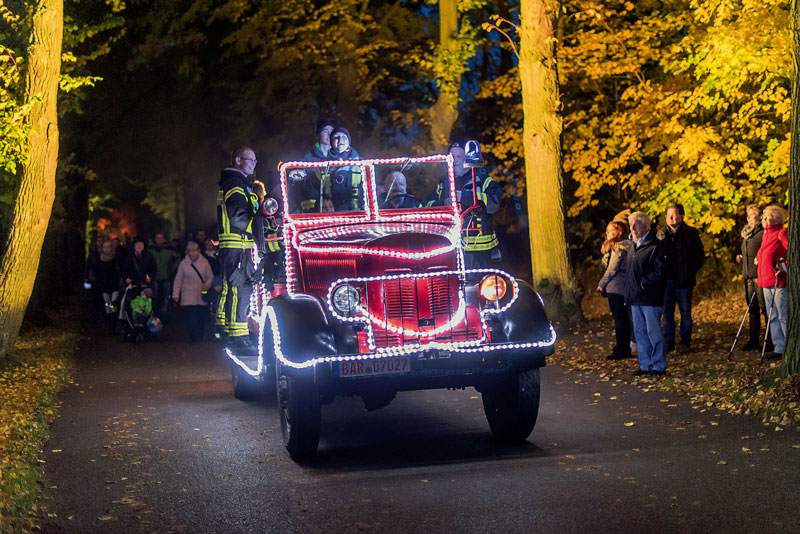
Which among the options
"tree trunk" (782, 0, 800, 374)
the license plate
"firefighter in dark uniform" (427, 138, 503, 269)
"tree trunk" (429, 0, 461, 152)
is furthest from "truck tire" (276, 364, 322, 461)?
"tree trunk" (429, 0, 461, 152)

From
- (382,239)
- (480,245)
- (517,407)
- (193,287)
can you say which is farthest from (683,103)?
(517,407)

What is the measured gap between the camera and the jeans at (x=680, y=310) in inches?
563

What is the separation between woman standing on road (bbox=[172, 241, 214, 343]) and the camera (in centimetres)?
1870

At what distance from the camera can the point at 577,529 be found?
240 inches

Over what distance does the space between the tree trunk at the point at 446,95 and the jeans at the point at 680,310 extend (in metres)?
11.0

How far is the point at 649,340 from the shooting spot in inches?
491

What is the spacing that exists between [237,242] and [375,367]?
378 cm

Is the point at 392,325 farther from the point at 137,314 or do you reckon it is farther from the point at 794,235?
the point at 137,314

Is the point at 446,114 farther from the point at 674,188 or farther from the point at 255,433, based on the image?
the point at 255,433

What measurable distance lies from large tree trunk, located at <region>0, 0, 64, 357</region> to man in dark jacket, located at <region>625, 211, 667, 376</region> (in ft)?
28.9

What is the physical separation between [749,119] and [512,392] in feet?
38.5

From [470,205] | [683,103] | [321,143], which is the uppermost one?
[683,103]

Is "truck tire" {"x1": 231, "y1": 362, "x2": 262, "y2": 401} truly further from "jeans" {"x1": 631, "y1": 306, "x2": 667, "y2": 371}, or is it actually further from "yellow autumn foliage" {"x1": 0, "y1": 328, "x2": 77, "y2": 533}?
"jeans" {"x1": 631, "y1": 306, "x2": 667, "y2": 371}

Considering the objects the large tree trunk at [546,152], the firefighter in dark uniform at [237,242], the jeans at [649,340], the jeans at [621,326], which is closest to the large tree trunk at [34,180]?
the firefighter in dark uniform at [237,242]
